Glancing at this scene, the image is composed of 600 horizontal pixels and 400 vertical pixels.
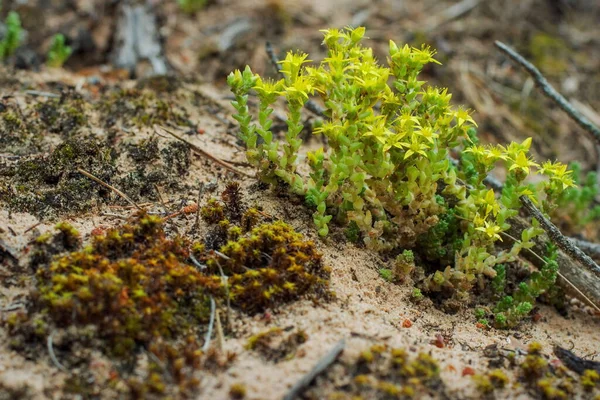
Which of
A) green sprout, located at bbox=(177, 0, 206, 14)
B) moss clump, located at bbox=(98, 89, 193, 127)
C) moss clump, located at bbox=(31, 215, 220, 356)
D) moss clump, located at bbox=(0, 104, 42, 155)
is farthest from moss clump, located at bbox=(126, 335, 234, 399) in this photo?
green sprout, located at bbox=(177, 0, 206, 14)

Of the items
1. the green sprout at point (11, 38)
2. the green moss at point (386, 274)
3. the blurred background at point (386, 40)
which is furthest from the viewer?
the blurred background at point (386, 40)

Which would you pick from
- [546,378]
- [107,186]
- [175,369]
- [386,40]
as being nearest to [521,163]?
[546,378]

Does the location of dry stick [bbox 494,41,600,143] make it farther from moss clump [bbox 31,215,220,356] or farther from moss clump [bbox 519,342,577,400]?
moss clump [bbox 31,215,220,356]

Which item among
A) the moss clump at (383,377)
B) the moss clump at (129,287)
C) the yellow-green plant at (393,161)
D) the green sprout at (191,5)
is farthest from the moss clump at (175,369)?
the green sprout at (191,5)

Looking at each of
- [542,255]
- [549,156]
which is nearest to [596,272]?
[542,255]

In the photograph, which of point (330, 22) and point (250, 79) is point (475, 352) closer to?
point (250, 79)

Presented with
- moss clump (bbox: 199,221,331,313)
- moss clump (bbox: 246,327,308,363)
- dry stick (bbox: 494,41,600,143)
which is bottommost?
moss clump (bbox: 246,327,308,363)

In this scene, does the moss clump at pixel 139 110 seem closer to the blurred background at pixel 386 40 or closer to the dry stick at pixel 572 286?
the blurred background at pixel 386 40
